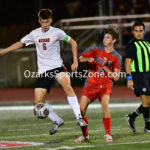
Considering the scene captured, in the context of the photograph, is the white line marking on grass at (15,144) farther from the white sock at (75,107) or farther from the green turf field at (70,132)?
the white sock at (75,107)

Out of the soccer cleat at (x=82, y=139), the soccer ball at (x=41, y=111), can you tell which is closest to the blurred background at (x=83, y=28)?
the soccer ball at (x=41, y=111)

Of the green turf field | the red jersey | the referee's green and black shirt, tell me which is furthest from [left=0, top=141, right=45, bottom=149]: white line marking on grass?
the referee's green and black shirt

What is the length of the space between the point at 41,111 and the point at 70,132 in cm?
115

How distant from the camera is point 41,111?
9.64 meters

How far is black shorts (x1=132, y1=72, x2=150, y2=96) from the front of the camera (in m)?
10.3

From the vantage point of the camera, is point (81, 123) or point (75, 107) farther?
point (75, 107)

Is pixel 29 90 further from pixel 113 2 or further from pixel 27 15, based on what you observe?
pixel 27 15

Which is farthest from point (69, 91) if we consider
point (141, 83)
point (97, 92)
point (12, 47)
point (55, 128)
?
point (141, 83)

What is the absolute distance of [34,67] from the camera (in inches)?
882

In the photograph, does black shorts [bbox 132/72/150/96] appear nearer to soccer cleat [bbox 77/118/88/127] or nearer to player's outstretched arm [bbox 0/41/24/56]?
soccer cleat [bbox 77/118/88/127]

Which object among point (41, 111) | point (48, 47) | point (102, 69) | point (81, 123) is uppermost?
point (48, 47)

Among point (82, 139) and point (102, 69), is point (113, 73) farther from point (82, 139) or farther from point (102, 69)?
point (82, 139)

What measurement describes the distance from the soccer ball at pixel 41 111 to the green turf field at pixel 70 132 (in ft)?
1.25

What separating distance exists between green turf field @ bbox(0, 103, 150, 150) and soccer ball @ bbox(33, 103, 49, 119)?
0.38 metres
